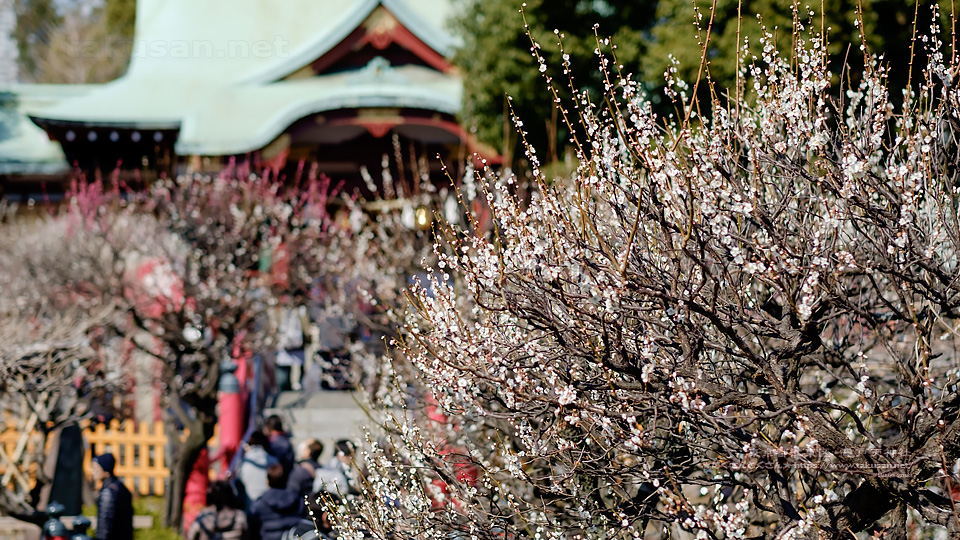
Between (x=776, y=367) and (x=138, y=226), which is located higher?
(x=138, y=226)

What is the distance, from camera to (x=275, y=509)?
28.5ft

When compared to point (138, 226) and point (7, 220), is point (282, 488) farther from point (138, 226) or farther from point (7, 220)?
point (7, 220)

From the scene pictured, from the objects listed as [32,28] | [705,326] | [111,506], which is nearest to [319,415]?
[111,506]

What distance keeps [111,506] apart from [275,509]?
5.16ft

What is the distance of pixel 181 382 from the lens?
1351 cm

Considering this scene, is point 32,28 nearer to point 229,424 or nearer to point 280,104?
point 280,104

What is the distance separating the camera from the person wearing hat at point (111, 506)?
28.9 ft

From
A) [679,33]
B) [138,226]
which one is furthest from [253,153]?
[679,33]

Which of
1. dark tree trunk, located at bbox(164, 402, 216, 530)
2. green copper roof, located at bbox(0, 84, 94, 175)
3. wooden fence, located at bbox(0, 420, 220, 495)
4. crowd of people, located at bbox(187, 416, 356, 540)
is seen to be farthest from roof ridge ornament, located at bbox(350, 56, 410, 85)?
crowd of people, located at bbox(187, 416, 356, 540)

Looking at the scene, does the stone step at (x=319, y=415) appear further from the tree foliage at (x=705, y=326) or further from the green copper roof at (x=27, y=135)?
the green copper roof at (x=27, y=135)

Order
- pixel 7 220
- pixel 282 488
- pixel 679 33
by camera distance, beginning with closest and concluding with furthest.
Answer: pixel 282 488 < pixel 679 33 < pixel 7 220

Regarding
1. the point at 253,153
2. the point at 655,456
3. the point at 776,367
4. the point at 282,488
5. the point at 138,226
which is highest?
the point at 253,153

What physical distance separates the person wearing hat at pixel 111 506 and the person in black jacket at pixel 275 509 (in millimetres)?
1268

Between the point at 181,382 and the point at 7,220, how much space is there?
9883 millimetres
